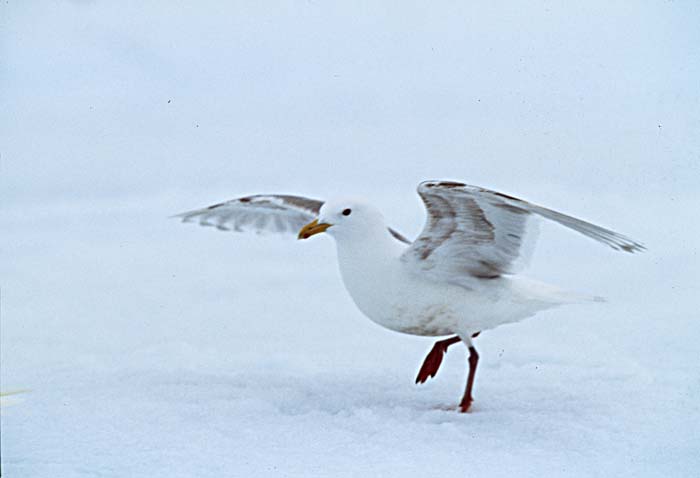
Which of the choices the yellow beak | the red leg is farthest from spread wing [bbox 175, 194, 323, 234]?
the red leg

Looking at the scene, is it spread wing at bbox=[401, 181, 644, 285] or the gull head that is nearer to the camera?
spread wing at bbox=[401, 181, 644, 285]

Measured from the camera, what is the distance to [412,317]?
130 centimetres

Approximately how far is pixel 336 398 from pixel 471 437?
199mm

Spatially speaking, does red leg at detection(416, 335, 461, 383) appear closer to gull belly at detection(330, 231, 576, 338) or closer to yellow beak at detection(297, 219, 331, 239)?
gull belly at detection(330, 231, 576, 338)

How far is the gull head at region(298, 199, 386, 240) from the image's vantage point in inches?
50.8

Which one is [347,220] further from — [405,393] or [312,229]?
[405,393]

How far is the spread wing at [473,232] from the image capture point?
1.18 metres

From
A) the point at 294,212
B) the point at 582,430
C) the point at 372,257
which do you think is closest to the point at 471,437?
the point at 582,430

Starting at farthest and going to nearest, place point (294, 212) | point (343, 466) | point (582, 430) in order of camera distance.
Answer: point (294, 212), point (582, 430), point (343, 466)

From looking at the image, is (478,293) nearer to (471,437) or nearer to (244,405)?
(471,437)

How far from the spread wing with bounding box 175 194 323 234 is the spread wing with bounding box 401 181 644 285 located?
0.21 metres

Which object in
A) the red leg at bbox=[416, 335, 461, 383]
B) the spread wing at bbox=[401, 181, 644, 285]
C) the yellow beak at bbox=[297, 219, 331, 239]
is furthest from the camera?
the red leg at bbox=[416, 335, 461, 383]

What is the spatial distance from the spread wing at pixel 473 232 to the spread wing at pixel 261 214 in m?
0.21

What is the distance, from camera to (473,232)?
1271 millimetres
